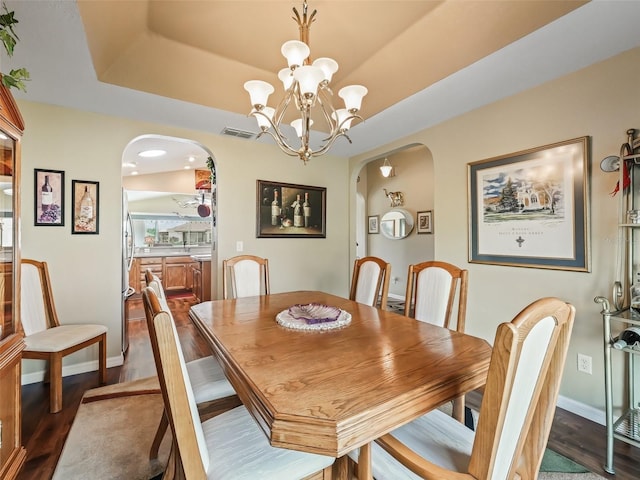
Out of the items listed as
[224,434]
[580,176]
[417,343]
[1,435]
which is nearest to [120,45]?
[1,435]

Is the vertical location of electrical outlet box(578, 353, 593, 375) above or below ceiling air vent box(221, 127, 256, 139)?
below

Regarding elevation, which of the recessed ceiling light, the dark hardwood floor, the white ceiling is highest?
the recessed ceiling light

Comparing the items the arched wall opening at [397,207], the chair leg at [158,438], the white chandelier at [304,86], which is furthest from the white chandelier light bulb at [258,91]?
the arched wall opening at [397,207]

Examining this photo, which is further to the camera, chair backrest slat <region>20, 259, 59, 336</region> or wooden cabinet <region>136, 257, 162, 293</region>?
wooden cabinet <region>136, 257, 162, 293</region>

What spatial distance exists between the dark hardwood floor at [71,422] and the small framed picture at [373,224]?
4.09 metres

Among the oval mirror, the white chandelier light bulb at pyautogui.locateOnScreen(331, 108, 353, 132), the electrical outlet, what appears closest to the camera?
the white chandelier light bulb at pyautogui.locateOnScreen(331, 108, 353, 132)

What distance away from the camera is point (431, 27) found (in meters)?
1.99

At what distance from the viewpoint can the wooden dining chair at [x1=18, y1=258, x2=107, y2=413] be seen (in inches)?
83.4

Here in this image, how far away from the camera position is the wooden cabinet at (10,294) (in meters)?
1.38

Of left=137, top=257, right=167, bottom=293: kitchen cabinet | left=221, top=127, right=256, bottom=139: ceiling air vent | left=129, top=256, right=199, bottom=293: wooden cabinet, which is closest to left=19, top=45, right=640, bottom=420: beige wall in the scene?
left=221, top=127, right=256, bottom=139: ceiling air vent

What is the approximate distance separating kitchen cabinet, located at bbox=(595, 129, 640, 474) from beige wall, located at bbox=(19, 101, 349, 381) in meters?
3.04

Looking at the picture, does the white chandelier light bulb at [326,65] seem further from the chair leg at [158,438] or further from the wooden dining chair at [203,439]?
the chair leg at [158,438]

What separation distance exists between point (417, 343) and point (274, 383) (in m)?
0.68

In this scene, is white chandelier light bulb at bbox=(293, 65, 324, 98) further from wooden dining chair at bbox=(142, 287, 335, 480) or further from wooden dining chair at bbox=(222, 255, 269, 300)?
wooden dining chair at bbox=(222, 255, 269, 300)
